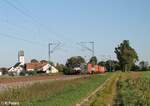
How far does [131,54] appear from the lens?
194m

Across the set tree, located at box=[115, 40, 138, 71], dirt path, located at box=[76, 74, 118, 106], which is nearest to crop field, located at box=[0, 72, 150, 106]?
dirt path, located at box=[76, 74, 118, 106]

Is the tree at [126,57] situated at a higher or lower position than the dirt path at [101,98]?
higher

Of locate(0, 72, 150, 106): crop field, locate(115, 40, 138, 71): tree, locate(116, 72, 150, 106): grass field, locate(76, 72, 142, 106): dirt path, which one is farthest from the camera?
locate(115, 40, 138, 71): tree

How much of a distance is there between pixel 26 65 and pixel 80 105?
462 ft

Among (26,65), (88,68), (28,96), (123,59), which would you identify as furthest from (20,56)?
(28,96)

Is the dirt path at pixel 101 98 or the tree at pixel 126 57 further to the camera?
the tree at pixel 126 57

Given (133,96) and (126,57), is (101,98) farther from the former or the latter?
(126,57)

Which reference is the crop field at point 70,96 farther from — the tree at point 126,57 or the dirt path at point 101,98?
the tree at point 126,57

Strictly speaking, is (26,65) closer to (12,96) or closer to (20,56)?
(20,56)

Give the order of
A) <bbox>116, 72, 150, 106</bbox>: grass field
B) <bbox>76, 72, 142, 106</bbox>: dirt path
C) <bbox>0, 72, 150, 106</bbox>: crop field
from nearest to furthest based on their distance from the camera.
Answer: <bbox>116, 72, 150, 106</bbox>: grass field
<bbox>0, 72, 150, 106</bbox>: crop field
<bbox>76, 72, 142, 106</bbox>: dirt path

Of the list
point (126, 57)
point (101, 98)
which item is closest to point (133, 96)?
point (101, 98)

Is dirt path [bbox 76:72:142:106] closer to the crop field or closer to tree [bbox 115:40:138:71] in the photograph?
the crop field

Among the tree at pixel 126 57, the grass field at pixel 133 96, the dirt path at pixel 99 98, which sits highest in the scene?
the tree at pixel 126 57

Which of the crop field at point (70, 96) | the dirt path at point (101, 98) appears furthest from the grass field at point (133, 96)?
the dirt path at point (101, 98)
